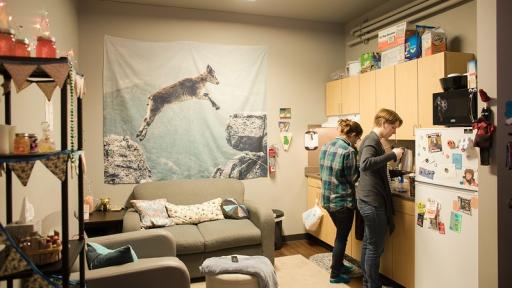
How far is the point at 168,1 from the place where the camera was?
12.7ft

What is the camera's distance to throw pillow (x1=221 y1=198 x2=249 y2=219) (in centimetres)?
366

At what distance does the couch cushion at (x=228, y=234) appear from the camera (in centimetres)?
321

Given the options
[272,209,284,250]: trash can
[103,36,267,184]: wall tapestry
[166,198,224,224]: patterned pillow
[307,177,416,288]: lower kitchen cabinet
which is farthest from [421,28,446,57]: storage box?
[166,198,224,224]: patterned pillow

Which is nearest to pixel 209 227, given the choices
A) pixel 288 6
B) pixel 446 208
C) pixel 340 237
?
pixel 340 237

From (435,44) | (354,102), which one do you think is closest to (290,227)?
(354,102)

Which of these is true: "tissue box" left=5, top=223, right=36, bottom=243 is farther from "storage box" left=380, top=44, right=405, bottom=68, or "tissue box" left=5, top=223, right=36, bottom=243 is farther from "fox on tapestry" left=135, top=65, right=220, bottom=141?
"storage box" left=380, top=44, right=405, bottom=68

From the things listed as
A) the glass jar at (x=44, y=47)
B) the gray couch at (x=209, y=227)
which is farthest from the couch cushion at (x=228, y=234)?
the glass jar at (x=44, y=47)

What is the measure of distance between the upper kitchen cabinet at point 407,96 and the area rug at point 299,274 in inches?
60.6

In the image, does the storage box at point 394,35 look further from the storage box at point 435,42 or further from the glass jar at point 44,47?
the glass jar at point 44,47

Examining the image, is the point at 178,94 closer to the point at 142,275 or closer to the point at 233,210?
the point at 233,210

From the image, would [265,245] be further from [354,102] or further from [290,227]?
[354,102]

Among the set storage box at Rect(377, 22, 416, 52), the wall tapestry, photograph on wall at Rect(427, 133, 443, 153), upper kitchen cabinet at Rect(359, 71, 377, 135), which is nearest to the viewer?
photograph on wall at Rect(427, 133, 443, 153)

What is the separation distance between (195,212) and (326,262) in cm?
149

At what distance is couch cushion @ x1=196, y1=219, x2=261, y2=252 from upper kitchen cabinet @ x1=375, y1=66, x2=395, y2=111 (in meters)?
1.81
